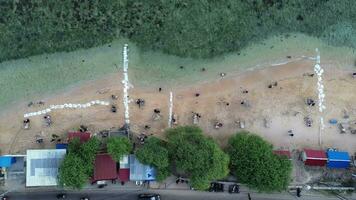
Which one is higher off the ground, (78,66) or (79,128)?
(78,66)

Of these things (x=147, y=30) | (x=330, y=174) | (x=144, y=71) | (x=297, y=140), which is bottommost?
→ (x=330, y=174)

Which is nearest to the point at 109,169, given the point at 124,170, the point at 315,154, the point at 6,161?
the point at 124,170

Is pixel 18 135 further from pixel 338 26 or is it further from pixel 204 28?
pixel 338 26

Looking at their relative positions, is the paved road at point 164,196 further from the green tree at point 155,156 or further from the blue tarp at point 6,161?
the green tree at point 155,156

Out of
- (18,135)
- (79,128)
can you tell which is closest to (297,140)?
(79,128)

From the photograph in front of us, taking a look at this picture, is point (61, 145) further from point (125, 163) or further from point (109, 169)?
point (125, 163)

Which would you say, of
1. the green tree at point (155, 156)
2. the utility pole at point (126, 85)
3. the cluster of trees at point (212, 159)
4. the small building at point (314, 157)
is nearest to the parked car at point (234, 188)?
the cluster of trees at point (212, 159)
